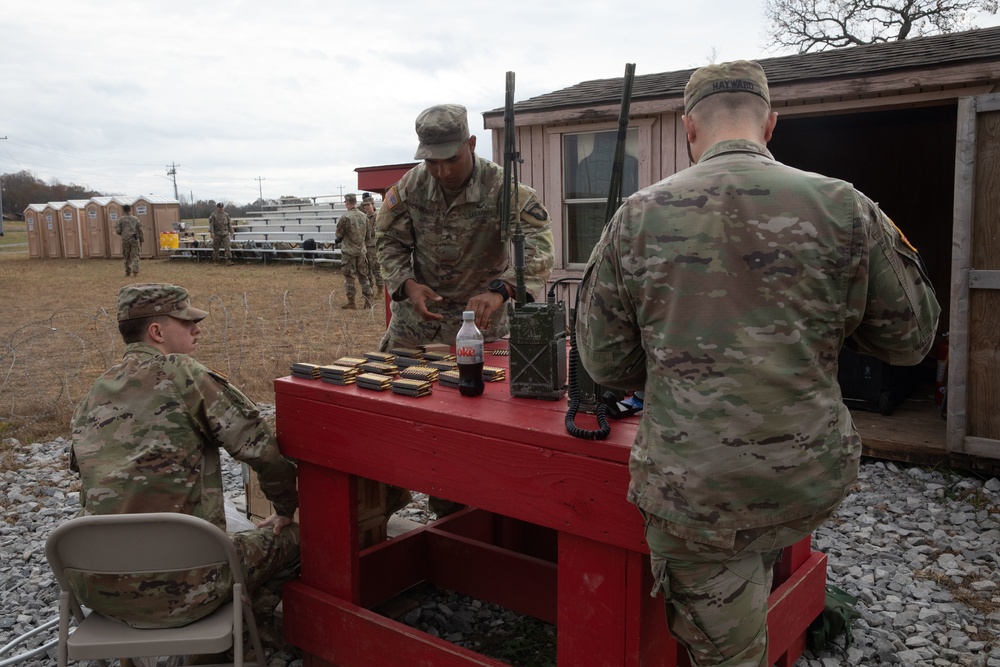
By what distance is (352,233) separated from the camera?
14766 mm

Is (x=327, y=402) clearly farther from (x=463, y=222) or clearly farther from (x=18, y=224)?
(x=18, y=224)

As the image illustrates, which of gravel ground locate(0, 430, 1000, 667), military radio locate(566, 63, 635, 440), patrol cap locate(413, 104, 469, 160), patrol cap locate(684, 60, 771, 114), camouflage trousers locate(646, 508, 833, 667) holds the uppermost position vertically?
patrol cap locate(413, 104, 469, 160)

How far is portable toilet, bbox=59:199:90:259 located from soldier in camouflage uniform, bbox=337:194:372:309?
22.8 meters

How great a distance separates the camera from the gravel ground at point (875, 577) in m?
3.31

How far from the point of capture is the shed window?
730 cm

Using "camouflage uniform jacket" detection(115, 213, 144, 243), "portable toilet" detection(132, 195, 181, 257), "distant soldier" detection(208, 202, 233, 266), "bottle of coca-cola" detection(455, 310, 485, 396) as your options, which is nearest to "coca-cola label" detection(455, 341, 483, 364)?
"bottle of coca-cola" detection(455, 310, 485, 396)

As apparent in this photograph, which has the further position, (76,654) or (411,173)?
(411,173)

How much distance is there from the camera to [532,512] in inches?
92.0

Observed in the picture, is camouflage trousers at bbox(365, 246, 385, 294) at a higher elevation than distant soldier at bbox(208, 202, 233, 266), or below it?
below

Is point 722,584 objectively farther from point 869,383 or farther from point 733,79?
point 869,383

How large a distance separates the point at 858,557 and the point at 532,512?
8.99 ft

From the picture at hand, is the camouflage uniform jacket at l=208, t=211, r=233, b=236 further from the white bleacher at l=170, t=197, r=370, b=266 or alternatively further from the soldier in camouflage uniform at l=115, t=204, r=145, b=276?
the soldier in camouflage uniform at l=115, t=204, r=145, b=276

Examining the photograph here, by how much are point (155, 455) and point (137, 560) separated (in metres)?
0.39

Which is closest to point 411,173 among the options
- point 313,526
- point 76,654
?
point 313,526
